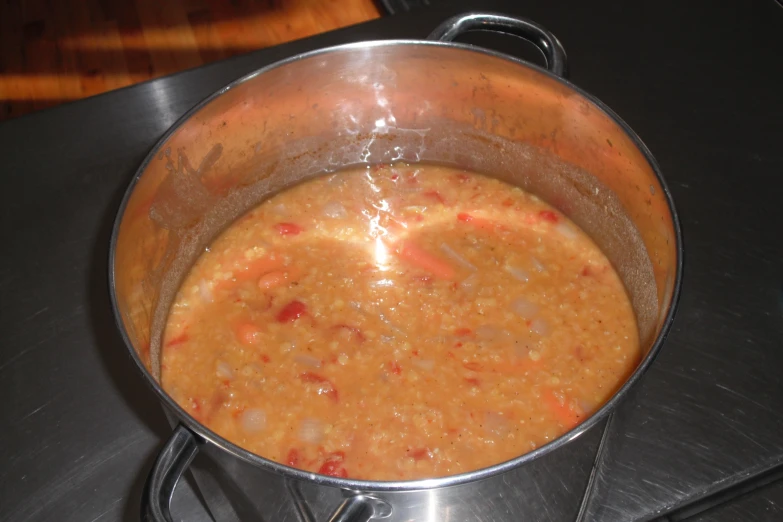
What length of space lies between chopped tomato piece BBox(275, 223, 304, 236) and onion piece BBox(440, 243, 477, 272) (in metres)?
Result: 0.30

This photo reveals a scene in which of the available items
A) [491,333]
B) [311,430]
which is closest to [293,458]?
[311,430]

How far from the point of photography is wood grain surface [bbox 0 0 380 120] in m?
2.23

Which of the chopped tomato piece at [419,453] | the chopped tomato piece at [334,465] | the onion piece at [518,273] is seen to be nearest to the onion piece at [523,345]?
the onion piece at [518,273]

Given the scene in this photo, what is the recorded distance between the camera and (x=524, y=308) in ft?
4.70

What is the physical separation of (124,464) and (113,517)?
9 centimetres

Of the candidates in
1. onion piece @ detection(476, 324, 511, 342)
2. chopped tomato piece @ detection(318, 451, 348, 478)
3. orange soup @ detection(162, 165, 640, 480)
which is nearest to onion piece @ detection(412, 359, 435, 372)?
orange soup @ detection(162, 165, 640, 480)

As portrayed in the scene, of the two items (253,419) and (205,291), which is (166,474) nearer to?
(253,419)

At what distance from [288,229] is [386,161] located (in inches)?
Result: 11.7

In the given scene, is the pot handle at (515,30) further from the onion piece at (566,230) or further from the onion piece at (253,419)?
the onion piece at (253,419)

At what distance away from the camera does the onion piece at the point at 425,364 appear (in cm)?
134

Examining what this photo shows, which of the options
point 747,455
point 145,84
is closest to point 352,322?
point 747,455

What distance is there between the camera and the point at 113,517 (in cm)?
125

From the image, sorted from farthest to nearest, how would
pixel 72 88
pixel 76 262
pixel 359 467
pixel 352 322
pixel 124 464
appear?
pixel 72 88 → pixel 76 262 → pixel 352 322 → pixel 124 464 → pixel 359 467

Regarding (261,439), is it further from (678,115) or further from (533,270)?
(678,115)
